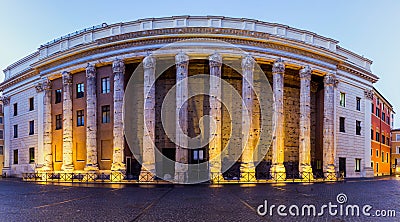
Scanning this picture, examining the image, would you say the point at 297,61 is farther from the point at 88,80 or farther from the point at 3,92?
the point at 3,92

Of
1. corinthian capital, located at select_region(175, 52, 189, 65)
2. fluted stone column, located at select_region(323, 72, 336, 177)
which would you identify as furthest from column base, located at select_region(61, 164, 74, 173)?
fluted stone column, located at select_region(323, 72, 336, 177)

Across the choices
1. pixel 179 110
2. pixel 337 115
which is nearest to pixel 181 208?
pixel 179 110

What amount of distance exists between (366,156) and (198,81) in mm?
18963

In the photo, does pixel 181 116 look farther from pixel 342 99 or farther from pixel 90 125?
pixel 342 99

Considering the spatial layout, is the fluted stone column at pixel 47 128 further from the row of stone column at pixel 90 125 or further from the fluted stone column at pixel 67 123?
the fluted stone column at pixel 67 123

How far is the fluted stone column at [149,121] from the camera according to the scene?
78.0 feet

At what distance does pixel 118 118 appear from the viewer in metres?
25.4

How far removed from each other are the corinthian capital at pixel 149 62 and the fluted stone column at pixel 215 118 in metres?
4.20

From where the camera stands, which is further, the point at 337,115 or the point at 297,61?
the point at 337,115

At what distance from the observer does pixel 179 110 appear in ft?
78.0

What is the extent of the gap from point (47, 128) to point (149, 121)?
11575mm

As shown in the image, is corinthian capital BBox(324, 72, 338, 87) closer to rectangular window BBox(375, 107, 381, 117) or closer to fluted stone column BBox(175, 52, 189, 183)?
fluted stone column BBox(175, 52, 189, 183)

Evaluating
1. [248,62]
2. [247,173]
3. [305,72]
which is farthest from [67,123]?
[305,72]

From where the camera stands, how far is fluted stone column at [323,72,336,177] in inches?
1113
